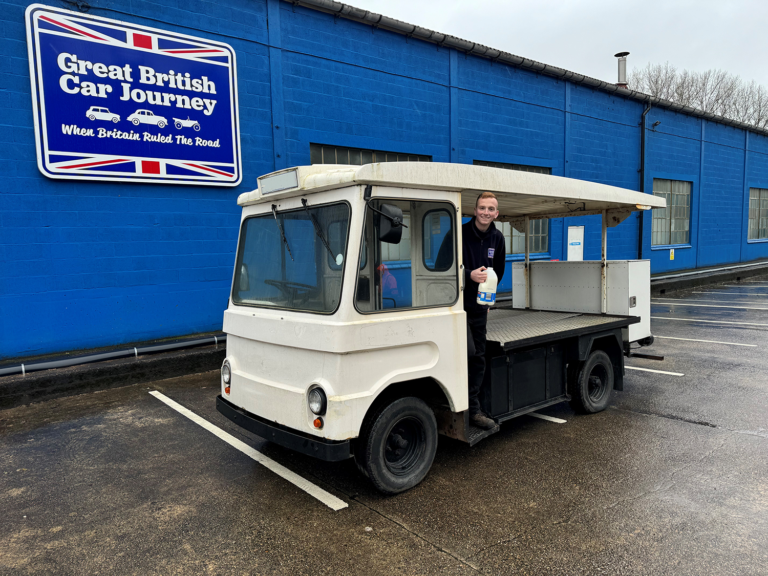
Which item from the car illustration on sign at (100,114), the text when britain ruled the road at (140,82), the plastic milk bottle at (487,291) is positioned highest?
the text when britain ruled the road at (140,82)

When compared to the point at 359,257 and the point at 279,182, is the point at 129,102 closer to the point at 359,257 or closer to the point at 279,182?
the point at 279,182

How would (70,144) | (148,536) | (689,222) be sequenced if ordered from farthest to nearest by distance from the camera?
1. (689,222)
2. (70,144)
3. (148,536)

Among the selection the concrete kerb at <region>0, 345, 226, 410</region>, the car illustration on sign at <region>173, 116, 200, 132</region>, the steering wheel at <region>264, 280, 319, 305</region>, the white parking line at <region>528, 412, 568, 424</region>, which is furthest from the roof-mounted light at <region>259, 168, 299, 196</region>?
the car illustration on sign at <region>173, 116, 200, 132</region>

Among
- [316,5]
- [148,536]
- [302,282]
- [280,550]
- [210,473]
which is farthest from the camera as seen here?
[316,5]

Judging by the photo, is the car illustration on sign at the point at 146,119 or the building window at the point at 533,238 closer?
the car illustration on sign at the point at 146,119

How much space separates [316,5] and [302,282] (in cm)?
720

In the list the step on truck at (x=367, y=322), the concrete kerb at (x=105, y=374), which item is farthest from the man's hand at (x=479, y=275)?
the concrete kerb at (x=105, y=374)

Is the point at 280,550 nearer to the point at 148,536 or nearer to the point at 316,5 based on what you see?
the point at 148,536

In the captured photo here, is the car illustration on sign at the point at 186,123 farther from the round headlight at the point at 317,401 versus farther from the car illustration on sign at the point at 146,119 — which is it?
the round headlight at the point at 317,401

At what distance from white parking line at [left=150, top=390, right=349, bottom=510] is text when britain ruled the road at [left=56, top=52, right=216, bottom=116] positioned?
448 cm

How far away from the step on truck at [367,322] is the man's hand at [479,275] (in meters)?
0.18

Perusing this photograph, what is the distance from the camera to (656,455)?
427 cm

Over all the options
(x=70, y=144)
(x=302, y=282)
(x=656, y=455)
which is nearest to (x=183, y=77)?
(x=70, y=144)

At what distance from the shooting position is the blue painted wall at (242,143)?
6.88 metres
